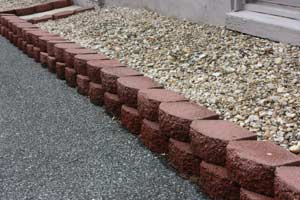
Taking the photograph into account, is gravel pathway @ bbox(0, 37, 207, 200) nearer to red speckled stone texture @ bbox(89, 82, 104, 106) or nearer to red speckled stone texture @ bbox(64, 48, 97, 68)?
red speckled stone texture @ bbox(89, 82, 104, 106)

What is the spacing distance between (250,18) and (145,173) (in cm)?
227

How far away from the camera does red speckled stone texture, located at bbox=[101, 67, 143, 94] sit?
3826 mm

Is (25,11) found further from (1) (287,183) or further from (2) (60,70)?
(1) (287,183)

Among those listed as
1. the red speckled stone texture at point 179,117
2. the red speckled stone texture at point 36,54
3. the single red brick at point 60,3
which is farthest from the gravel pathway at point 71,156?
the single red brick at point 60,3

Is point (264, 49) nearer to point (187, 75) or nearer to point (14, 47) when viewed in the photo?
point (187, 75)

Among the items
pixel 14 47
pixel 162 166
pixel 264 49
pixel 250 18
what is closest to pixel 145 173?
pixel 162 166

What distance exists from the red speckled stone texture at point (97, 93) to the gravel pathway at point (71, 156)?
0.22 ft

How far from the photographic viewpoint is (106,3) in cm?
745

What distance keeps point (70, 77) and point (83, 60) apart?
1.45 ft

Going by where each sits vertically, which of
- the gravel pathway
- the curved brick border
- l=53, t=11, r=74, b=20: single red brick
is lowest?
the gravel pathway

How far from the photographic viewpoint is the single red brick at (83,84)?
4434 millimetres

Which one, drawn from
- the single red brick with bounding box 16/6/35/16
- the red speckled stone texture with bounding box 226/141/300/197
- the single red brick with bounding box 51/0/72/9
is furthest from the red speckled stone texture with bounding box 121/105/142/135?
the single red brick with bounding box 51/0/72/9

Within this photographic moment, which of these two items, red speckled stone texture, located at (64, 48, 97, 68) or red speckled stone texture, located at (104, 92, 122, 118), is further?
red speckled stone texture, located at (64, 48, 97, 68)

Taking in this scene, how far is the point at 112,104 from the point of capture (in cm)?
389
